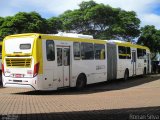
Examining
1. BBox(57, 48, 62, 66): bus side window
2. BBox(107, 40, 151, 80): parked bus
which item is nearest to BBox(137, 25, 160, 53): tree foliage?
BBox(107, 40, 151, 80): parked bus

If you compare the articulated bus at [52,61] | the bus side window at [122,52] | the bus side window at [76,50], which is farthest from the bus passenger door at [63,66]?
the bus side window at [122,52]

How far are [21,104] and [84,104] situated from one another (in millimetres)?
2353

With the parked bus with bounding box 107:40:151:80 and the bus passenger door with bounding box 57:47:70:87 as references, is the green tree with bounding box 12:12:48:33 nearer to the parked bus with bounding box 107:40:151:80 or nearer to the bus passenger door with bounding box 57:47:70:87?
the parked bus with bounding box 107:40:151:80

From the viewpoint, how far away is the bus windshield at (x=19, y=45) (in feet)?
58.2

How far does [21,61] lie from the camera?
709 inches

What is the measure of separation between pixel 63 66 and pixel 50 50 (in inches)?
52.9

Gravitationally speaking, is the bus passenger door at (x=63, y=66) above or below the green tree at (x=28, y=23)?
below

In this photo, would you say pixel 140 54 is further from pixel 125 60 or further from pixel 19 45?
pixel 19 45

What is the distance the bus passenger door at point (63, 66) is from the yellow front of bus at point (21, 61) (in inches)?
61.1

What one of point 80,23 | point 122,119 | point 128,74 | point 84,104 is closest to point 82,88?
point 84,104

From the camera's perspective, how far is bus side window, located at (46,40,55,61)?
1805 cm

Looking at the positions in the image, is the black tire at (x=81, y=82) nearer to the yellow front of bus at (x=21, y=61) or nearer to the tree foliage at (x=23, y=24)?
the yellow front of bus at (x=21, y=61)

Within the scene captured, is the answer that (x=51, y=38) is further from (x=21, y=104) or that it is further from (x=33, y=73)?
(x=21, y=104)

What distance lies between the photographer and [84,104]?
14.6 metres
